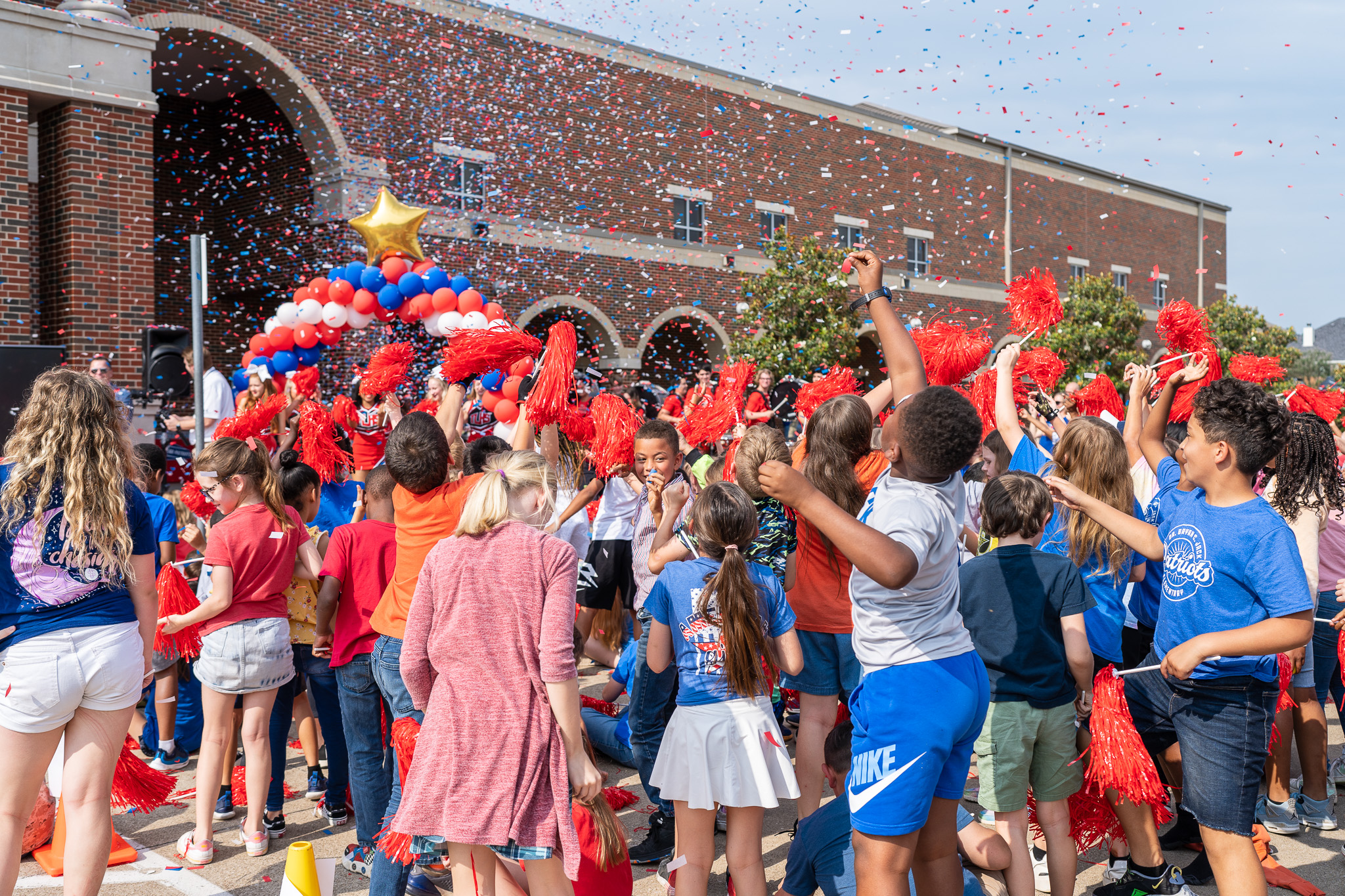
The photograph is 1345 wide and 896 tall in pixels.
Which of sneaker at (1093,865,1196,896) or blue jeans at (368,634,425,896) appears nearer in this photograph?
blue jeans at (368,634,425,896)

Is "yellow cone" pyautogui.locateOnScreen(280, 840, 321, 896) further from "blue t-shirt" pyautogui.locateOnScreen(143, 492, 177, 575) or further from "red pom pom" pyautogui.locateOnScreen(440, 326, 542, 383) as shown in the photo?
"red pom pom" pyautogui.locateOnScreen(440, 326, 542, 383)

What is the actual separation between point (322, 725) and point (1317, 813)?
4.26 m

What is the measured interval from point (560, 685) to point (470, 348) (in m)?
2.42

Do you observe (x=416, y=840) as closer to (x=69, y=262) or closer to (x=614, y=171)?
(x=69, y=262)

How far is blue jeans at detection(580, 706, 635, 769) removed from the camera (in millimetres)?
4949

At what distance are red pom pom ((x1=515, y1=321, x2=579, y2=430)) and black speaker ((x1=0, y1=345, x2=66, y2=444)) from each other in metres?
3.11

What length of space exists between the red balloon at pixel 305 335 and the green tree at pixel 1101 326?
755 inches

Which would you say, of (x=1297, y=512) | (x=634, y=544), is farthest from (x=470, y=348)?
(x=1297, y=512)

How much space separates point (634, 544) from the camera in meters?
5.10

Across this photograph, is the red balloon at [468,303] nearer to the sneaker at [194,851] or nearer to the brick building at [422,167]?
the brick building at [422,167]

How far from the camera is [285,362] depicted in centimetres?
1015

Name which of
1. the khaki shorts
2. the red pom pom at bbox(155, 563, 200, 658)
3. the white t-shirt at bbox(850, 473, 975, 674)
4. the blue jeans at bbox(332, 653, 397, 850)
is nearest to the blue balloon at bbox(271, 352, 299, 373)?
the red pom pom at bbox(155, 563, 200, 658)

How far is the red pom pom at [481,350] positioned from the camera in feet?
15.4

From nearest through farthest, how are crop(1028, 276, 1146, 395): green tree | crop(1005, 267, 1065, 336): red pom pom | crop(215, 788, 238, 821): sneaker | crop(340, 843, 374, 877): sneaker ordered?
crop(340, 843, 374, 877): sneaker
crop(215, 788, 238, 821): sneaker
crop(1005, 267, 1065, 336): red pom pom
crop(1028, 276, 1146, 395): green tree
